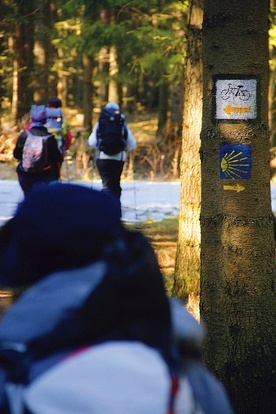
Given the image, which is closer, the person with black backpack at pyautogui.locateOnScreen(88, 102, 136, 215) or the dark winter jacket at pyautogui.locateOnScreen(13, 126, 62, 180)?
the dark winter jacket at pyautogui.locateOnScreen(13, 126, 62, 180)

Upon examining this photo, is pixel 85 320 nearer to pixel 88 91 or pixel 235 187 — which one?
pixel 235 187

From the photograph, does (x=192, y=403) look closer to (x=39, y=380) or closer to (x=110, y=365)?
(x=110, y=365)

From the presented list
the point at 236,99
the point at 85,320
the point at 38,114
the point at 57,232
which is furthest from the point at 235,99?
the point at 38,114

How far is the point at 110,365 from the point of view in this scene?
170cm

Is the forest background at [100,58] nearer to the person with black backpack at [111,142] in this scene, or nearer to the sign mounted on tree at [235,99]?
the person with black backpack at [111,142]

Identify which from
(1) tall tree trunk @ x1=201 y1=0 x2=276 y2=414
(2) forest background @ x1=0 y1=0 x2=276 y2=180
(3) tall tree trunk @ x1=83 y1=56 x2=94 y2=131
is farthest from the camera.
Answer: (3) tall tree trunk @ x1=83 y1=56 x2=94 y2=131

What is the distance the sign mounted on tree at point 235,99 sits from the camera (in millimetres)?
5012

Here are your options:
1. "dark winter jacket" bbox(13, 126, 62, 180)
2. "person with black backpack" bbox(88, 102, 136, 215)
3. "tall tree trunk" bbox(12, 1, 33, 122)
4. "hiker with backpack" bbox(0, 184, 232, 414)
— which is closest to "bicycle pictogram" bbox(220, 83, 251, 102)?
"hiker with backpack" bbox(0, 184, 232, 414)

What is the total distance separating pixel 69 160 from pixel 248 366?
62.2 ft

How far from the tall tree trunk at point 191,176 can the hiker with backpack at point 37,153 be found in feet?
7.97

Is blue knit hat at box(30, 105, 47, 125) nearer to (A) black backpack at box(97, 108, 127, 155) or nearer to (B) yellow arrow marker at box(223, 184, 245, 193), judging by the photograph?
(A) black backpack at box(97, 108, 127, 155)

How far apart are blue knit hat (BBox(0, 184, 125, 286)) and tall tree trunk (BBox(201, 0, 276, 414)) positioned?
318 centimetres

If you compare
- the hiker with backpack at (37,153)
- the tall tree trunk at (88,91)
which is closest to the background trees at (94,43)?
the tall tree trunk at (88,91)

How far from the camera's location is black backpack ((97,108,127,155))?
11.5m
